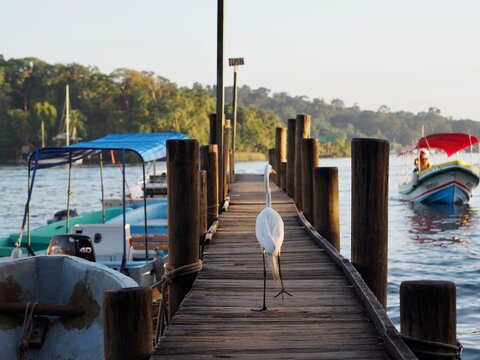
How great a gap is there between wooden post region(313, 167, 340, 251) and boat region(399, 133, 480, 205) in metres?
24.2

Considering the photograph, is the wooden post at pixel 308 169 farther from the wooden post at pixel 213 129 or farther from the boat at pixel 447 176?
the boat at pixel 447 176

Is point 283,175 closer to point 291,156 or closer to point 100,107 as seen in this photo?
point 291,156

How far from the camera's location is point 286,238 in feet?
37.4

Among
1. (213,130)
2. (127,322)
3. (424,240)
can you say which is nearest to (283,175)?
(213,130)

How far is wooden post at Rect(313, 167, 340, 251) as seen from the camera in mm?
10328

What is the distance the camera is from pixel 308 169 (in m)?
13.5

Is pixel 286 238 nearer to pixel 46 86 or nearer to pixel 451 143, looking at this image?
pixel 451 143

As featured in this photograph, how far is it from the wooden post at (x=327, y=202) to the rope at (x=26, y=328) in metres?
4.41

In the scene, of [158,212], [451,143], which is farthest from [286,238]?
[451,143]

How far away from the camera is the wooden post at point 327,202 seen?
10.3 meters

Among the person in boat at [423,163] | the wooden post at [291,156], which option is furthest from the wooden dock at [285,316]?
the person in boat at [423,163]

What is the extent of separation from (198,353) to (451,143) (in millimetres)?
32701

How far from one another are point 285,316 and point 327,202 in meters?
4.02

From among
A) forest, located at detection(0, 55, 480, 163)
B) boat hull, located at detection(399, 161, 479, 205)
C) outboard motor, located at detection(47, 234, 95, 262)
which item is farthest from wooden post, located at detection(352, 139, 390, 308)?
forest, located at detection(0, 55, 480, 163)
